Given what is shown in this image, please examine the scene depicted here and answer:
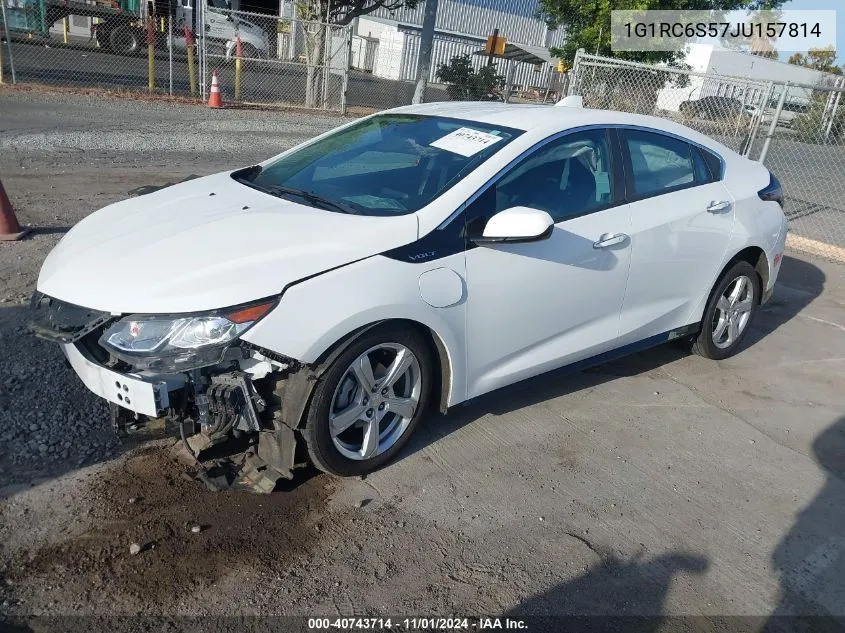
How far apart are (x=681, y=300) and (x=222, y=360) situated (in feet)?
10.2

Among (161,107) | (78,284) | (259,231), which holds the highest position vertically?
(259,231)

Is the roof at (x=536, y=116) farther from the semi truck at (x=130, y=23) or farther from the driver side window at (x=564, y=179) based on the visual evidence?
the semi truck at (x=130, y=23)

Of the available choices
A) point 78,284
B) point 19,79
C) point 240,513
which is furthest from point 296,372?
point 19,79

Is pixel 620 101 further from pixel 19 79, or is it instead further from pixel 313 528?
pixel 19 79

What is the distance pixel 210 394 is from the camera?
3.03 metres

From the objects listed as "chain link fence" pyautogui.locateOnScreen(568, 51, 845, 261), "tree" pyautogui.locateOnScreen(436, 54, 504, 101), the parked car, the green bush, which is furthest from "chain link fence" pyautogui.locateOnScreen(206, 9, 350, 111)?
the green bush

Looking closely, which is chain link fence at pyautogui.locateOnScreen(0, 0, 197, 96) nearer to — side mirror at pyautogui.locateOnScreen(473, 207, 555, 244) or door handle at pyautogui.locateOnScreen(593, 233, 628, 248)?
door handle at pyautogui.locateOnScreen(593, 233, 628, 248)

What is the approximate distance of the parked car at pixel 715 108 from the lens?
1082 cm

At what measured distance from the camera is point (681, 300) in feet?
15.7

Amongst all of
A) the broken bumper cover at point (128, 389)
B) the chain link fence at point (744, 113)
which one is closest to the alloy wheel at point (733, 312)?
the broken bumper cover at point (128, 389)

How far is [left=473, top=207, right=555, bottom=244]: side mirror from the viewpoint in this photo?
3441 mm

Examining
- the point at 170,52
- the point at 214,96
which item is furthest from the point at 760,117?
the point at 170,52

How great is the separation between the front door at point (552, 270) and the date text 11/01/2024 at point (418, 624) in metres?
1.26

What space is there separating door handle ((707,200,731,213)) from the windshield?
62.2 inches
